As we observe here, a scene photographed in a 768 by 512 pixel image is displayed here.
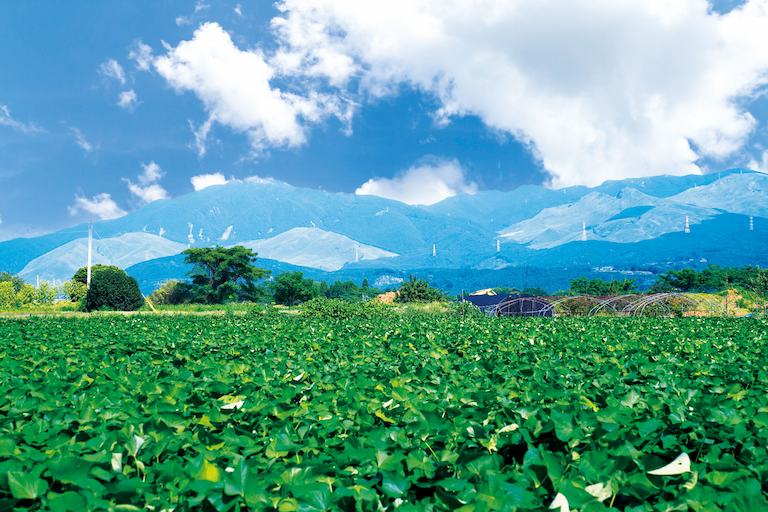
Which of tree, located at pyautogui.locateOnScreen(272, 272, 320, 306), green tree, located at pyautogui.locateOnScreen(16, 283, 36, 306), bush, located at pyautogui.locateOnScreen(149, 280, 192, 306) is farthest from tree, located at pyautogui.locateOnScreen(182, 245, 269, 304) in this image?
green tree, located at pyautogui.locateOnScreen(16, 283, 36, 306)

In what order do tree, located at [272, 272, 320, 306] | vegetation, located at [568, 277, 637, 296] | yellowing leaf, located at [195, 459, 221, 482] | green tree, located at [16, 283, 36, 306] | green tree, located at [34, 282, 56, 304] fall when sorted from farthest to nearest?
tree, located at [272, 272, 320, 306] < vegetation, located at [568, 277, 637, 296] < green tree, located at [34, 282, 56, 304] < green tree, located at [16, 283, 36, 306] < yellowing leaf, located at [195, 459, 221, 482]

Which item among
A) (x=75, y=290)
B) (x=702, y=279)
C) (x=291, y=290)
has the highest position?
(x=75, y=290)

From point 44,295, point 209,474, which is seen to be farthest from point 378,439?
point 44,295

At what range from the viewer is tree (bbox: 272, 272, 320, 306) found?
64.2m

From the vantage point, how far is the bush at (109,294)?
34.9m

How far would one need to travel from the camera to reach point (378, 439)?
2.15 meters

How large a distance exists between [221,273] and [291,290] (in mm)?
8804

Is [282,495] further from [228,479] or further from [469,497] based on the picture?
[469,497]

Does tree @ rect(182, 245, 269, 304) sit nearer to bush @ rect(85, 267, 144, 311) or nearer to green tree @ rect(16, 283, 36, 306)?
green tree @ rect(16, 283, 36, 306)

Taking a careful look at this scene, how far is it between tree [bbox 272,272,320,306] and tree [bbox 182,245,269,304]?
3.72 metres

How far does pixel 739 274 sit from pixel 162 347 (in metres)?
76.0

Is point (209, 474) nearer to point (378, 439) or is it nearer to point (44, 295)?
point (378, 439)

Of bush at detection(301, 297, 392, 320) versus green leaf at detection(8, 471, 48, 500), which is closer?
green leaf at detection(8, 471, 48, 500)

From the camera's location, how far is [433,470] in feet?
6.33
